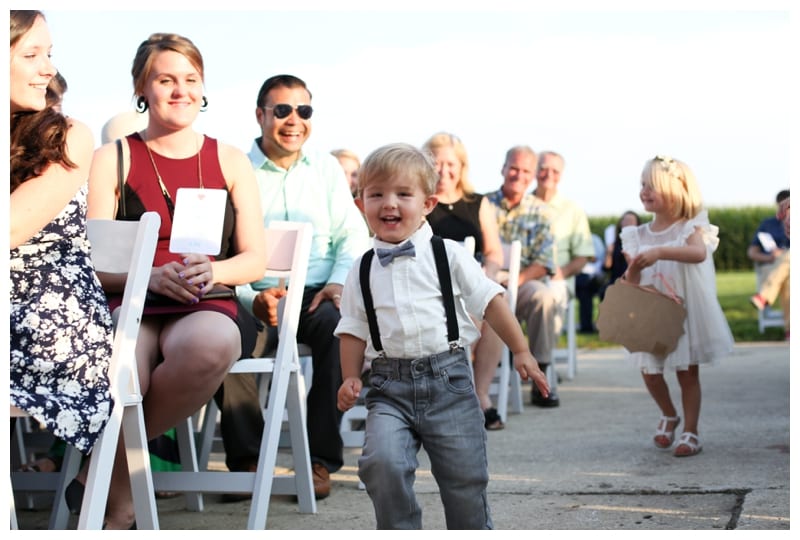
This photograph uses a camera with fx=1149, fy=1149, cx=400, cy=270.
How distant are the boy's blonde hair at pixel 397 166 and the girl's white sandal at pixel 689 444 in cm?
260

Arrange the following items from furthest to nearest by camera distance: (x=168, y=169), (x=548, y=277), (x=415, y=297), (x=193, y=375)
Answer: (x=548, y=277) → (x=168, y=169) → (x=193, y=375) → (x=415, y=297)

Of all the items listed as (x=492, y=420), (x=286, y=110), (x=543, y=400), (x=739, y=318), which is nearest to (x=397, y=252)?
(x=286, y=110)

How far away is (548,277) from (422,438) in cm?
521

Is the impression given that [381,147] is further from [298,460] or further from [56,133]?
[298,460]

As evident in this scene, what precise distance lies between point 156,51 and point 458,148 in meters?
3.03

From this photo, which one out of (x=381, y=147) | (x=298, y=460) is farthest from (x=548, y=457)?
(x=381, y=147)

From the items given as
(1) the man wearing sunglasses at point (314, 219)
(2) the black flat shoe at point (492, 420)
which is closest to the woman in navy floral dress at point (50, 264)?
(1) the man wearing sunglasses at point (314, 219)

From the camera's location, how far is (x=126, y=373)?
3.36m

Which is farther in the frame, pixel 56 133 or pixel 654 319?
pixel 654 319

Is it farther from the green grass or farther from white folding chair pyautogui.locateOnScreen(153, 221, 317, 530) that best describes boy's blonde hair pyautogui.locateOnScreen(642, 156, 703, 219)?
the green grass

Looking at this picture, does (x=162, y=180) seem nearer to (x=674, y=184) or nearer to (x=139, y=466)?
(x=139, y=466)

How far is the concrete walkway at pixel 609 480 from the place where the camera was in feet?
13.7

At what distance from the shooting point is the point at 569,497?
4586mm

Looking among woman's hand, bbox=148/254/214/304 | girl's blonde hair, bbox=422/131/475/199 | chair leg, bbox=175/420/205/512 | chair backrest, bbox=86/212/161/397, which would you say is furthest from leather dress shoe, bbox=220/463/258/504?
girl's blonde hair, bbox=422/131/475/199
